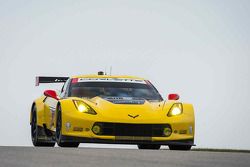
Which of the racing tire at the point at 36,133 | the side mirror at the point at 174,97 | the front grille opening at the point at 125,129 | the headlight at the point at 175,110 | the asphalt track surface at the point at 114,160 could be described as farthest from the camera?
the racing tire at the point at 36,133

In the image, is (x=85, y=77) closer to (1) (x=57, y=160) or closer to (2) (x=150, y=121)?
(2) (x=150, y=121)

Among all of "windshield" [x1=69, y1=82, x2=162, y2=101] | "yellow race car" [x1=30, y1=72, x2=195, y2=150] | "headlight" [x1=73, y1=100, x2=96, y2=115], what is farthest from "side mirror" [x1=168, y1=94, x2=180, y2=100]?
"headlight" [x1=73, y1=100, x2=96, y2=115]

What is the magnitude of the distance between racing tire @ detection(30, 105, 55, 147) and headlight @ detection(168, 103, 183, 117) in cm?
326

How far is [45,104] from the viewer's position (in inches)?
615

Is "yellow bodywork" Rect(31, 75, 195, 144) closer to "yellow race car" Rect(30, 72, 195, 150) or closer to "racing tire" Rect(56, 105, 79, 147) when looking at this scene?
"yellow race car" Rect(30, 72, 195, 150)

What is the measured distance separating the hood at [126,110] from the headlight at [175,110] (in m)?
0.14

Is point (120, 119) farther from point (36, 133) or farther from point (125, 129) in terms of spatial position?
point (36, 133)

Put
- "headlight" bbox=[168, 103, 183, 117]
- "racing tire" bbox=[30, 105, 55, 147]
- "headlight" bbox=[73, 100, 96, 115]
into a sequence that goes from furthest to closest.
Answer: "racing tire" bbox=[30, 105, 55, 147] < "headlight" bbox=[168, 103, 183, 117] < "headlight" bbox=[73, 100, 96, 115]

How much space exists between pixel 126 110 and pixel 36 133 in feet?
10.8

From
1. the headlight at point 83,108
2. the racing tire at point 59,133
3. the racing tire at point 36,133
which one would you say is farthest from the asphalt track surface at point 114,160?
the racing tire at point 36,133

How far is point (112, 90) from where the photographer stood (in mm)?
14742

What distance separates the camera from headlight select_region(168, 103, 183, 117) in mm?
13763

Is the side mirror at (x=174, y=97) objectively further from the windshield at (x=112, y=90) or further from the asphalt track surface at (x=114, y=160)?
the asphalt track surface at (x=114, y=160)

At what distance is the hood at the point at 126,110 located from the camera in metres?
13.4
